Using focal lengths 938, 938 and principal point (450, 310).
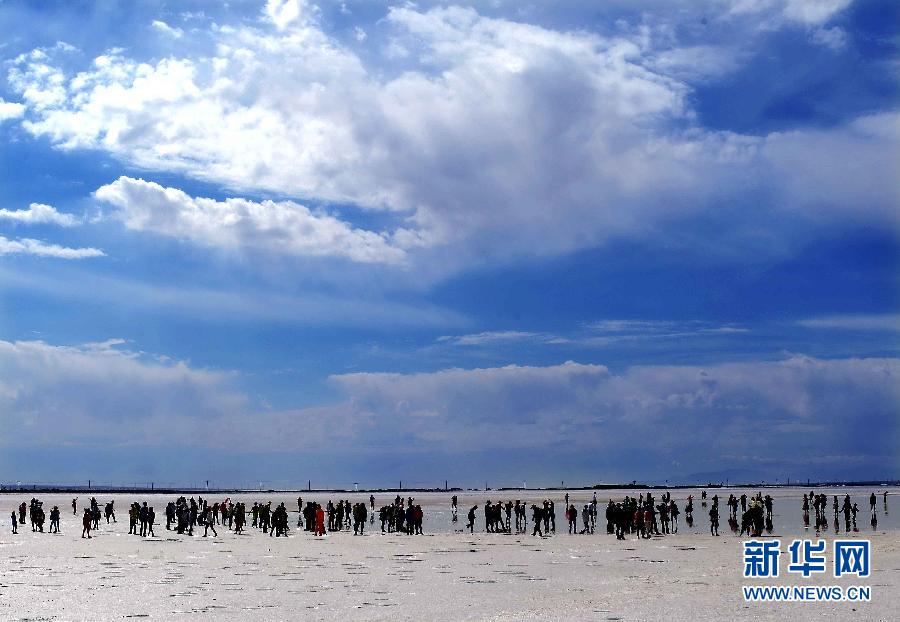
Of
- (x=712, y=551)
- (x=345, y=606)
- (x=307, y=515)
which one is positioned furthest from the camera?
(x=307, y=515)

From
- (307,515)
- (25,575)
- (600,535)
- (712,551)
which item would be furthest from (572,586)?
(307,515)

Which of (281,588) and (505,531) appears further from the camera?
(505,531)

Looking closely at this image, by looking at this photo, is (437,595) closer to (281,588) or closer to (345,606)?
(345,606)

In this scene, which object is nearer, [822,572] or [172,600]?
[172,600]

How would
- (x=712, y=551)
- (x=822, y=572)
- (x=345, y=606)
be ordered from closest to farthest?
(x=345, y=606) < (x=822, y=572) < (x=712, y=551)

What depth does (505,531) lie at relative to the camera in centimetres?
5088

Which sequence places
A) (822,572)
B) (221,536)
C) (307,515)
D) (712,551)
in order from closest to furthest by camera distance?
(822,572) → (712,551) → (221,536) → (307,515)

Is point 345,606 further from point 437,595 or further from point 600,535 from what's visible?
point 600,535

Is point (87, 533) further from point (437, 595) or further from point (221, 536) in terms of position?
point (437, 595)

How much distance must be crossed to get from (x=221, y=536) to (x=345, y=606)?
26551 mm

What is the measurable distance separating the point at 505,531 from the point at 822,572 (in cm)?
2507

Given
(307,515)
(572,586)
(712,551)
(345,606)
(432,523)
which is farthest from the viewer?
(432,523)

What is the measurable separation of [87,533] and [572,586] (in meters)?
30.6

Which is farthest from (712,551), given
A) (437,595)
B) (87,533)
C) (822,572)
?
(87,533)
